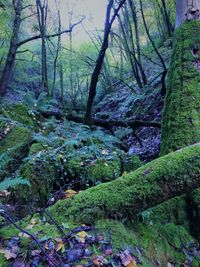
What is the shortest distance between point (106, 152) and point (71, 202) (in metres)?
1.64

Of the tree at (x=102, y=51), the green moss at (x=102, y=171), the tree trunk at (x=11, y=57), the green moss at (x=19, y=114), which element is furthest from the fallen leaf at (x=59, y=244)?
the tree trunk at (x=11, y=57)

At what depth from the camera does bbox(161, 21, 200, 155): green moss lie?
3986 mm

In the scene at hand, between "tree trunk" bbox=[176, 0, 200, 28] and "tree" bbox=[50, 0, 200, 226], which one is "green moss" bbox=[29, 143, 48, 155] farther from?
"tree trunk" bbox=[176, 0, 200, 28]

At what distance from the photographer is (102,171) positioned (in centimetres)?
407

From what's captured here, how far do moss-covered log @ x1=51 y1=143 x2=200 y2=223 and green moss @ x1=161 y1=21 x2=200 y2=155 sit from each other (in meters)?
0.98

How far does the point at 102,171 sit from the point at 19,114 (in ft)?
13.4

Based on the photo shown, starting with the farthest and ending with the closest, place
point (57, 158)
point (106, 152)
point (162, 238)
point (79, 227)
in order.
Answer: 1. point (106, 152)
2. point (57, 158)
3. point (162, 238)
4. point (79, 227)

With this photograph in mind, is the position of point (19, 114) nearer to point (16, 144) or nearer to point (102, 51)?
point (16, 144)

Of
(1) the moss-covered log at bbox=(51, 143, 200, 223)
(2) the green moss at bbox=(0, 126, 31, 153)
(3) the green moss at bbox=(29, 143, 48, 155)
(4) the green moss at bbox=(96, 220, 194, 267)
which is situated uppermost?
(2) the green moss at bbox=(0, 126, 31, 153)

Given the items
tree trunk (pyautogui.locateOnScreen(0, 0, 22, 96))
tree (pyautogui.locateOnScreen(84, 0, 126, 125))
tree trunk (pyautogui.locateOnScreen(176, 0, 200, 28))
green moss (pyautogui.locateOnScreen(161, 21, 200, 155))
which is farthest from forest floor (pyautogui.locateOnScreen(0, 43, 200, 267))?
tree trunk (pyautogui.locateOnScreen(0, 0, 22, 96))

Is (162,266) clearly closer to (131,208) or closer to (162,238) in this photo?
(162,238)

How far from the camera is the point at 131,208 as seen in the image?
9.57 ft

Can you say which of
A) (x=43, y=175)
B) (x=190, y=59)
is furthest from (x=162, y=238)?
(x=190, y=59)

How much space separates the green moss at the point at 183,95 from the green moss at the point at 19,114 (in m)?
3.91
